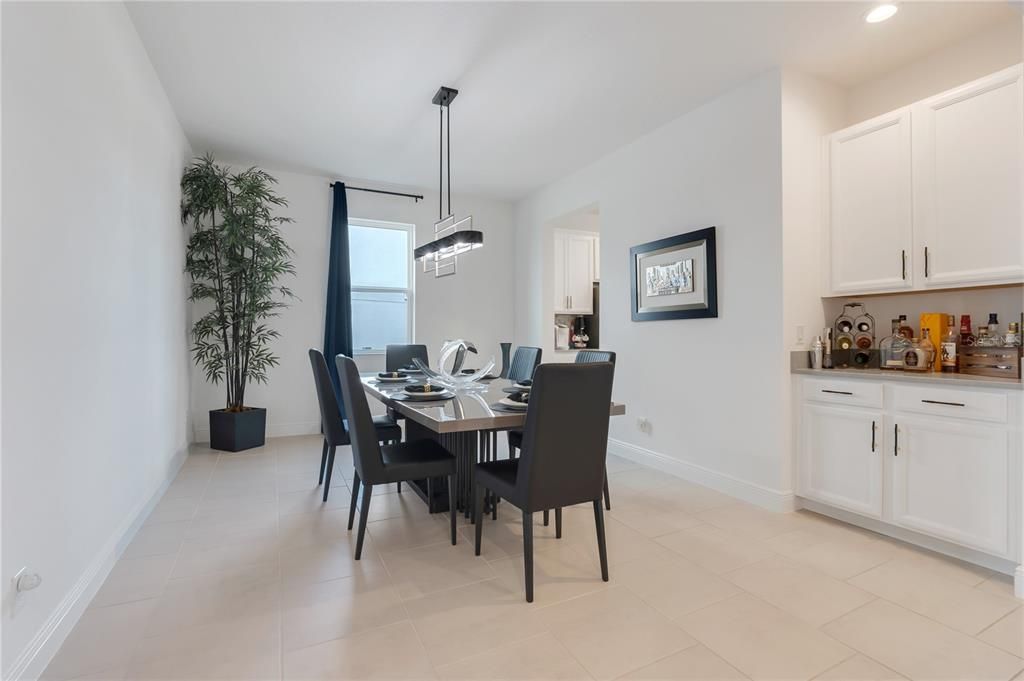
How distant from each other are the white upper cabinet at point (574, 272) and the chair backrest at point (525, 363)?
157cm

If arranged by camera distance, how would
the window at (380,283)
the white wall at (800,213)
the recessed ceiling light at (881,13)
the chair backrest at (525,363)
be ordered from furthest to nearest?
the window at (380,283) < the chair backrest at (525,363) < the white wall at (800,213) < the recessed ceiling light at (881,13)

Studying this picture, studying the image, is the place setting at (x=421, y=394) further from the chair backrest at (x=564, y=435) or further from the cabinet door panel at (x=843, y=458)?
the cabinet door panel at (x=843, y=458)

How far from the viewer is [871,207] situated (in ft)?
9.30

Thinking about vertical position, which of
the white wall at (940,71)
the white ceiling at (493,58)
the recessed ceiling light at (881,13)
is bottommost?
the white wall at (940,71)

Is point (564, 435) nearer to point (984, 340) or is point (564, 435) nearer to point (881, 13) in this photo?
point (984, 340)

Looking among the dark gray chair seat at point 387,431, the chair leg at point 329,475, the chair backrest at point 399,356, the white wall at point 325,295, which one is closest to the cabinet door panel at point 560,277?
the white wall at point 325,295

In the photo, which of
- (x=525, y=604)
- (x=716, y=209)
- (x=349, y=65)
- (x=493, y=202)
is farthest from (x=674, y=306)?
(x=493, y=202)

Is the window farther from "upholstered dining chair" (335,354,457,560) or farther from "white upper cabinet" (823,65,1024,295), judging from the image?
"white upper cabinet" (823,65,1024,295)

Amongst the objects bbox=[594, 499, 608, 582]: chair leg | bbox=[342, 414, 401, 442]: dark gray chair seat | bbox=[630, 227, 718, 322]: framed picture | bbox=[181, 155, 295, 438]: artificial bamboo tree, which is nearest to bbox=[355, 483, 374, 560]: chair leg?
bbox=[342, 414, 401, 442]: dark gray chair seat

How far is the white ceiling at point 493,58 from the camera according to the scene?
8.18 feet

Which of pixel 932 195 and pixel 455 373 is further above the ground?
pixel 932 195

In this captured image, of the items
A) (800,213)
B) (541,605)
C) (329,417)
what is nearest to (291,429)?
(329,417)

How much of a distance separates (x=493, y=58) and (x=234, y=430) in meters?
3.67

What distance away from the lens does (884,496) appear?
8.33 ft
